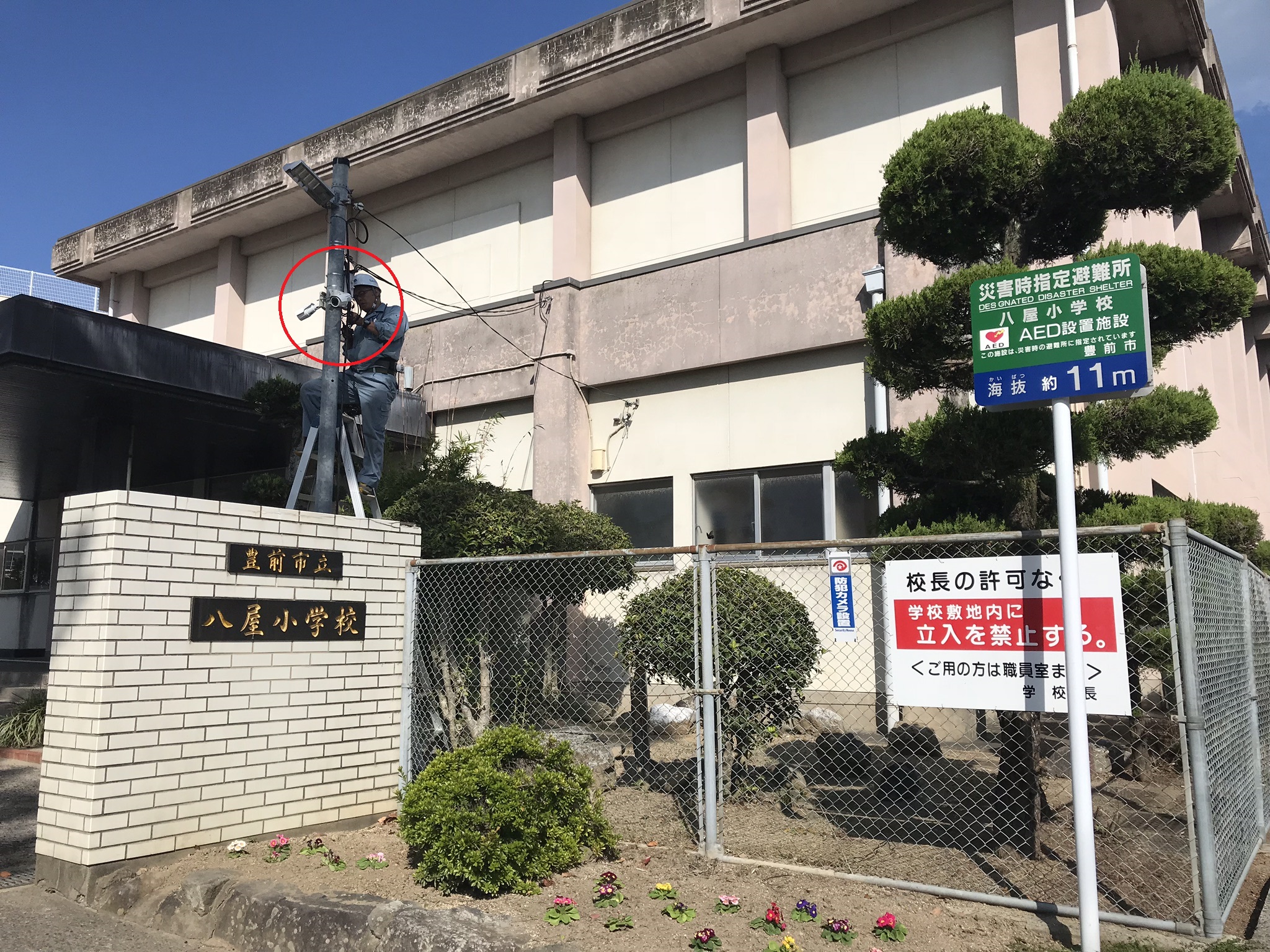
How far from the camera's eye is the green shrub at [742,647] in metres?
6.90

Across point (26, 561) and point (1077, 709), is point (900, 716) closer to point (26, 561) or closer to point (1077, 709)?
point (1077, 709)

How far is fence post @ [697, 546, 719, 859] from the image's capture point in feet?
18.1

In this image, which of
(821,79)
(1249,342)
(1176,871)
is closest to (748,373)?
(821,79)

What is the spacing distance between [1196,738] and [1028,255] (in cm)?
355

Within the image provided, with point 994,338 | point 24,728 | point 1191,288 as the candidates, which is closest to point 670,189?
point 1191,288

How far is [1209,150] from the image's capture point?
5918mm

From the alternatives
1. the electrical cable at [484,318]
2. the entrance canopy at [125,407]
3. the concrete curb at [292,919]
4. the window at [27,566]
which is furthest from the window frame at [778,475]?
the window at [27,566]

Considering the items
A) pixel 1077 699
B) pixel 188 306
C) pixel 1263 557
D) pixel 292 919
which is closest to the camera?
pixel 1077 699

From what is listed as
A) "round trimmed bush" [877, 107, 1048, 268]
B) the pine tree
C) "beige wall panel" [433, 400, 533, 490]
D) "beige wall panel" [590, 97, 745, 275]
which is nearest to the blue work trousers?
the pine tree

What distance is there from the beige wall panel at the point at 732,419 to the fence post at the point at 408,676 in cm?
577

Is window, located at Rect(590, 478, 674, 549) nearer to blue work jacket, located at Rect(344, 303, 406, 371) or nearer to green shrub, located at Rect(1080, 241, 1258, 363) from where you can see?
blue work jacket, located at Rect(344, 303, 406, 371)

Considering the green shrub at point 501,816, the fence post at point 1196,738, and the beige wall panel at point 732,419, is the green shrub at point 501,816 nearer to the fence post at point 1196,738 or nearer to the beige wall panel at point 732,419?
the fence post at point 1196,738

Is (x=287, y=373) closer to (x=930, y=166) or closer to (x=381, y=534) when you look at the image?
(x=381, y=534)

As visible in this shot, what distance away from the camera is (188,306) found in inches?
765
